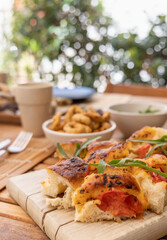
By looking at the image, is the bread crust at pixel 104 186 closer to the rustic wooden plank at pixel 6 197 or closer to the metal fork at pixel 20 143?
the rustic wooden plank at pixel 6 197

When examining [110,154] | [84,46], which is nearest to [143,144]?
[110,154]

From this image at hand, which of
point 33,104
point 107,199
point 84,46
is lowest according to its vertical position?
point 107,199

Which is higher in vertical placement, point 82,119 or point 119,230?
point 82,119

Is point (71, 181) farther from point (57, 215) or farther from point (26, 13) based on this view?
point (26, 13)

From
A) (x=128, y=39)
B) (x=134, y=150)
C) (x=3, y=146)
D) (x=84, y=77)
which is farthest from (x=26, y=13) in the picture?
(x=134, y=150)

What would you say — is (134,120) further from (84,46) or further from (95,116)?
(84,46)

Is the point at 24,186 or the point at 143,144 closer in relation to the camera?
the point at 24,186
